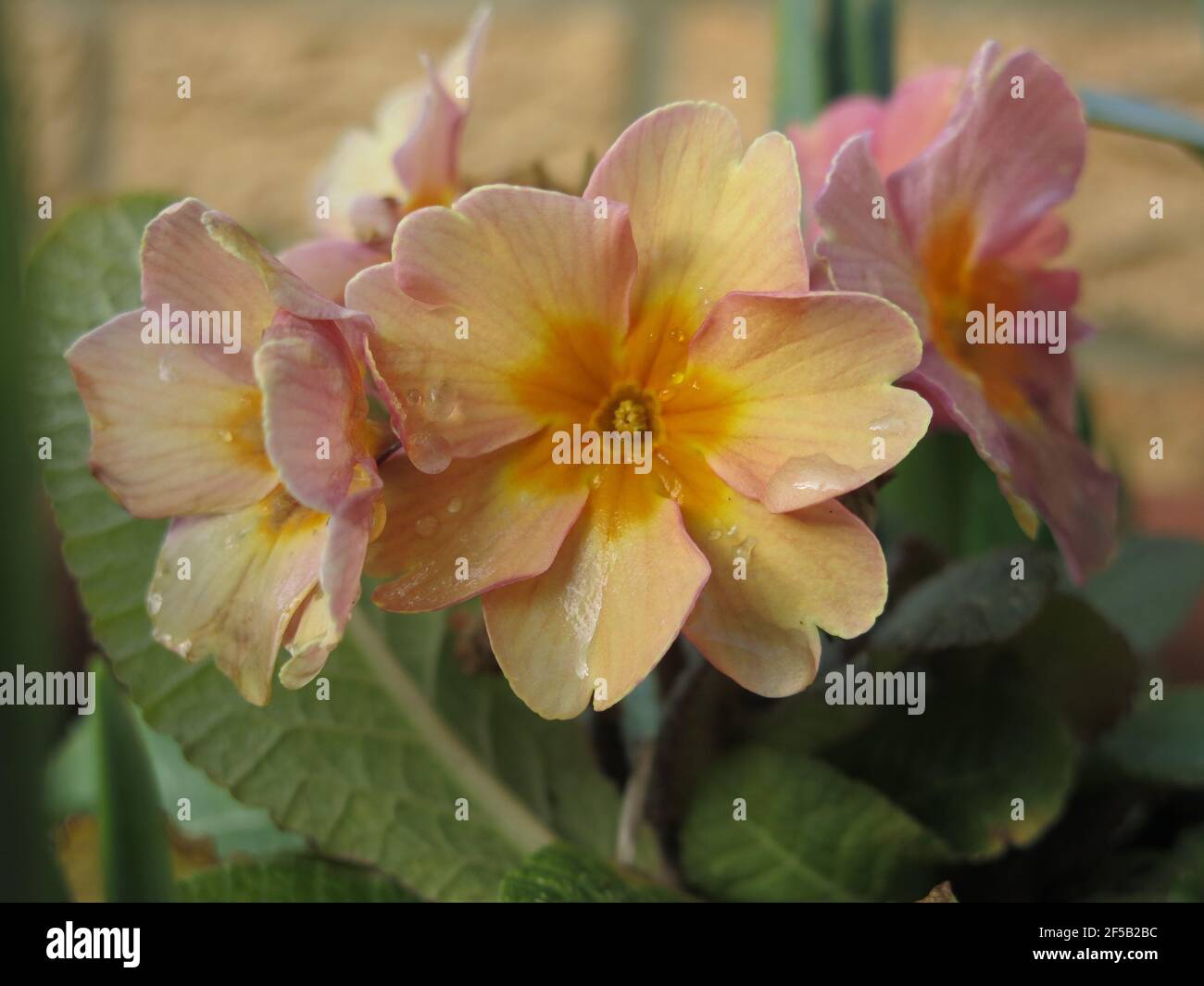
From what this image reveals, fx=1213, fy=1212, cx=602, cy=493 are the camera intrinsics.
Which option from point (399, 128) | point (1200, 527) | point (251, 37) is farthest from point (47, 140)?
point (1200, 527)

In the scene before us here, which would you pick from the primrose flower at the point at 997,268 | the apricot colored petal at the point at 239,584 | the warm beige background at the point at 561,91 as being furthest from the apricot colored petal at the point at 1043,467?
the warm beige background at the point at 561,91

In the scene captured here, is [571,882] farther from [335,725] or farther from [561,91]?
[561,91]

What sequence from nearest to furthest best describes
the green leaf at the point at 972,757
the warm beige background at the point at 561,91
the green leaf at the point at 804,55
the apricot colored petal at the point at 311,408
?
the apricot colored petal at the point at 311,408
the green leaf at the point at 972,757
the green leaf at the point at 804,55
the warm beige background at the point at 561,91

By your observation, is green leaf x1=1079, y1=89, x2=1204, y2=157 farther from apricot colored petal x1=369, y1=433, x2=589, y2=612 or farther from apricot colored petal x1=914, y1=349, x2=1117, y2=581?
apricot colored petal x1=369, y1=433, x2=589, y2=612

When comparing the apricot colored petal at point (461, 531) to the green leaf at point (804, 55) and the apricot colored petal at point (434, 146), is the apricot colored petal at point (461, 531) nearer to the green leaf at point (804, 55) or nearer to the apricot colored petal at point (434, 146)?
the apricot colored petal at point (434, 146)

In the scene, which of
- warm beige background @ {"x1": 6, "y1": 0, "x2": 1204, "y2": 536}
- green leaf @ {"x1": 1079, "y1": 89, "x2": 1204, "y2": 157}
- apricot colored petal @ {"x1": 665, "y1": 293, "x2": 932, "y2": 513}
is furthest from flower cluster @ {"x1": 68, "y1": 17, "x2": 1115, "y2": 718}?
warm beige background @ {"x1": 6, "y1": 0, "x2": 1204, "y2": 536}

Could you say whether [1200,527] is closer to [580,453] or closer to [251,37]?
[580,453]
